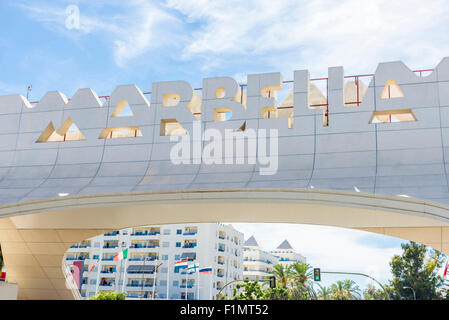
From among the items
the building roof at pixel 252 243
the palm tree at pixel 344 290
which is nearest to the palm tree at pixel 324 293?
the palm tree at pixel 344 290

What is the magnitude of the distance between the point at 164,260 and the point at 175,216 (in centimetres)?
7525

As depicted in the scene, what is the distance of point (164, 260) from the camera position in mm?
99375

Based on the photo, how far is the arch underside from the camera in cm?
2002

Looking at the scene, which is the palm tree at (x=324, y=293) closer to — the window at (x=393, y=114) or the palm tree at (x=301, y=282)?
the palm tree at (x=301, y=282)

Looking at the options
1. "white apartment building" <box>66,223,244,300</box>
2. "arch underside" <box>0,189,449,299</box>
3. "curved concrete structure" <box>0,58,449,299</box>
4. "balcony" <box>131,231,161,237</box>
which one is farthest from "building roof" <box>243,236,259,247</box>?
"curved concrete structure" <box>0,58,449,299</box>

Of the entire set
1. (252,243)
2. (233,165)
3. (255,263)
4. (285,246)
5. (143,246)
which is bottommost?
(233,165)

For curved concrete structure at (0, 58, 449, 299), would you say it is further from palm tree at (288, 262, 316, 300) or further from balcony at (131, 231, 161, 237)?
balcony at (131, 231, 161, 237)

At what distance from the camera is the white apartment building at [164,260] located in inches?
3767

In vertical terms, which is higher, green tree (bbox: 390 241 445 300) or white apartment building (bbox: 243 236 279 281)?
white apartment building (bbox: 243 236 279 281)

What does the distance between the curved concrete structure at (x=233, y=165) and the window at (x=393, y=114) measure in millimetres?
65

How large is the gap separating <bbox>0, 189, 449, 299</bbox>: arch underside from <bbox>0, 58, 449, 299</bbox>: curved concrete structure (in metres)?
0.06

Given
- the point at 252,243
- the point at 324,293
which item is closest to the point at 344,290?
the point at 324,293

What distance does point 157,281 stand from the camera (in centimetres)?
9794

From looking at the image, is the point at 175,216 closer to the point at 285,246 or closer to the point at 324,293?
the point at 324,293
